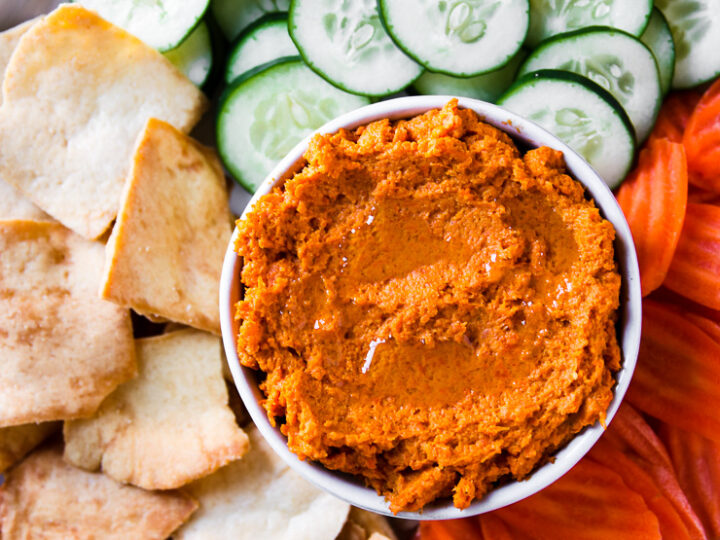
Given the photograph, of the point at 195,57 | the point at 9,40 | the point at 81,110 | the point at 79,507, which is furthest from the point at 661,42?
the point at 79,507

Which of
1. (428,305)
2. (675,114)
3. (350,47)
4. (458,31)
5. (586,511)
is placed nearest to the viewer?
(428,305)

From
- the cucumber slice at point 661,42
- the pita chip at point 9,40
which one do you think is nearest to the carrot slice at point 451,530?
the cucumber slice at point 661,42

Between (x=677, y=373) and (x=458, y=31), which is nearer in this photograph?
(x=458, y=31)

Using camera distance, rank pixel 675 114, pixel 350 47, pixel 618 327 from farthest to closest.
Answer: pixel 675 114 → pixel 350 47 → pixel 618 327

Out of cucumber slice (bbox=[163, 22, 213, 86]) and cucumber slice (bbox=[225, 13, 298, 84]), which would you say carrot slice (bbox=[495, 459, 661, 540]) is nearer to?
cucumber slice (bbox=[225, 13, 298, 84])

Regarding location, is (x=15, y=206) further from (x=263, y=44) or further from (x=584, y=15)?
(x=584, y=15)

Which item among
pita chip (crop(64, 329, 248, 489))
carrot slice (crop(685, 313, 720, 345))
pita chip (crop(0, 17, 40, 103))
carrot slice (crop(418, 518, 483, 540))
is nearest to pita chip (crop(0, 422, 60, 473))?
pita chip (crop(64, 329, 248, 489))
